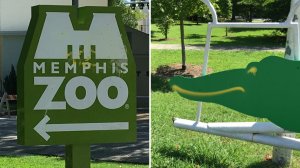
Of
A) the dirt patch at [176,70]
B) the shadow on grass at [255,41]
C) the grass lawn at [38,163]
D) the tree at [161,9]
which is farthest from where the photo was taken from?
the grass lawn at [38,163]

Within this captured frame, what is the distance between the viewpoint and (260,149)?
5660 millimetres

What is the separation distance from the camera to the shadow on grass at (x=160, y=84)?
6.78m

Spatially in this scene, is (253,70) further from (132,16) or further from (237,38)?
(132,16)

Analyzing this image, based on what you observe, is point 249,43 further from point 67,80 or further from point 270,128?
point 67,80

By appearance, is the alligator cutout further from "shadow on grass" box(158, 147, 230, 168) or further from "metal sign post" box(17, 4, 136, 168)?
"shadow on grass" box(158, 147, 230, 168)

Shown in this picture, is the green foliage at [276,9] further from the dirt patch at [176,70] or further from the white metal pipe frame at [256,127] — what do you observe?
the dirt patch at [176,70]

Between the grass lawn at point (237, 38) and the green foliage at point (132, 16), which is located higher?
the green foliage at point (132, 16)

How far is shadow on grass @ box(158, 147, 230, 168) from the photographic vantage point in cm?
529

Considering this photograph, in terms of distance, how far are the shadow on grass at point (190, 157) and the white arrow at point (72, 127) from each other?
1.54 metres

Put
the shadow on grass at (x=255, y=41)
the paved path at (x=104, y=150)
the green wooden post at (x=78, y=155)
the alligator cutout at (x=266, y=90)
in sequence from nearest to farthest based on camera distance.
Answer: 1. the green wooden post at (x=78, y=155)
2. the alligator cutout at (x=266, y=90)
3. the shadow on grass at (x=255, y=41)
4. the paved path at (x=104, y=150)

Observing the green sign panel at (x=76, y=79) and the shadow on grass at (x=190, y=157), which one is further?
the shadow on grass at (x=190, y=157)

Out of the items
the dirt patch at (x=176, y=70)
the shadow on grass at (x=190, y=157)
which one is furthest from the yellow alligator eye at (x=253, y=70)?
the dirt patch at (x=176, y=70)

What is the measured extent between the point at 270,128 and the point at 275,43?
2394 millimetres

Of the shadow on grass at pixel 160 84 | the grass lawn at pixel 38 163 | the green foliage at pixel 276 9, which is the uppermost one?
the green foliage at pixel 276 9
